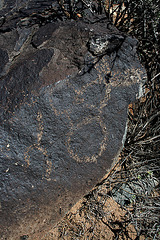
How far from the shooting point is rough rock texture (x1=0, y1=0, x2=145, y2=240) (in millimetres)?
1363

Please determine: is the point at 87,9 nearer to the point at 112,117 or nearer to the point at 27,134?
the point at 112,117

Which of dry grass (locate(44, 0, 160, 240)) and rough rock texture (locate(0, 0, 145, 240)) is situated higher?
rough rock texture (locate(0, 0, 145, 240))

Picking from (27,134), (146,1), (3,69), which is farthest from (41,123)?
(146,1)

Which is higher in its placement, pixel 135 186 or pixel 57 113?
pixel 57 113

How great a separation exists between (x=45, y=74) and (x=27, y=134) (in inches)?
15.8

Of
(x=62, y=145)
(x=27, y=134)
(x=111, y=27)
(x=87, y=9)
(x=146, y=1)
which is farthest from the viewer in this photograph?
(x=146, y=1)

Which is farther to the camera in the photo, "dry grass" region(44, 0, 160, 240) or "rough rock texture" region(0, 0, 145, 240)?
"dry grass" region(44, 0, 160, 240)

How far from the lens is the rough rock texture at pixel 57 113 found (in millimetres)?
1363

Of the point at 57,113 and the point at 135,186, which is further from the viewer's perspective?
the point at 135,186

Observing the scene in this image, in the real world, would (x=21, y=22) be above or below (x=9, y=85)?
above

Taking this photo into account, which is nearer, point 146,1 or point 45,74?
point 45,74

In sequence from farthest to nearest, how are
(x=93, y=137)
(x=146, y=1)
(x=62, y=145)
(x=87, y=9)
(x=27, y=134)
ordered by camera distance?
(x=146, y=1) < (x=87, y=9) < (x=93, y=137) < (x=62, y=145) < (x=27, y=134)

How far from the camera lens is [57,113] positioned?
146 cm

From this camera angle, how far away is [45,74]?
1459mm
